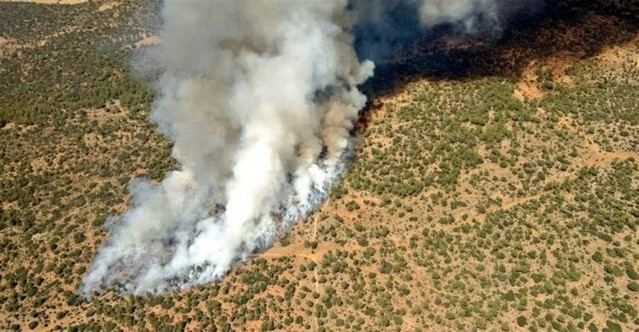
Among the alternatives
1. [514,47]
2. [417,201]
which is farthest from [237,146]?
[514,47]

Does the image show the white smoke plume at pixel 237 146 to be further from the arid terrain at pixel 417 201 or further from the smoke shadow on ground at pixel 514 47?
the smoke shadow on ground at pixel 514 47

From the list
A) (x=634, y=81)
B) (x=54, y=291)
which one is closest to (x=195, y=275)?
(x=54, y=291)

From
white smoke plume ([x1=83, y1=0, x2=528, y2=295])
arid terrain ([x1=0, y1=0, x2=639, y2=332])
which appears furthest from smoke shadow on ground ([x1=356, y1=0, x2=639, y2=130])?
white smoke plume ([x1=83, y1=0, x2=528, y2=295])

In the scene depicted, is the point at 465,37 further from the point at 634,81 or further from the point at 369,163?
the point at 369,163

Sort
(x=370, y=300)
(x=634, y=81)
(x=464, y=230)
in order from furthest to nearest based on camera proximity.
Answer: (x=634, y=81), (x=464, y=230), (x=370, y=300)

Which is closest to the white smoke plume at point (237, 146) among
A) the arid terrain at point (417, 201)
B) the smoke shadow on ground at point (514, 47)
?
the arid terrain at point (417, 201)

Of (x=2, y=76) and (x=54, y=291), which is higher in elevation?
(x=2, y=76)

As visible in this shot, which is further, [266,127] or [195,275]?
[266,127]

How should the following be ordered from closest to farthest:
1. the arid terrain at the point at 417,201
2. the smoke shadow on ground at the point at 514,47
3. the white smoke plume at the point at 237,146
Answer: the arid terrain at the point at 417,201, the white smoke plume at the point at 237,146, the smoke shadow on ground at the point at 514,47

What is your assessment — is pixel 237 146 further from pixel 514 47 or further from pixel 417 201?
pixel 514 47
